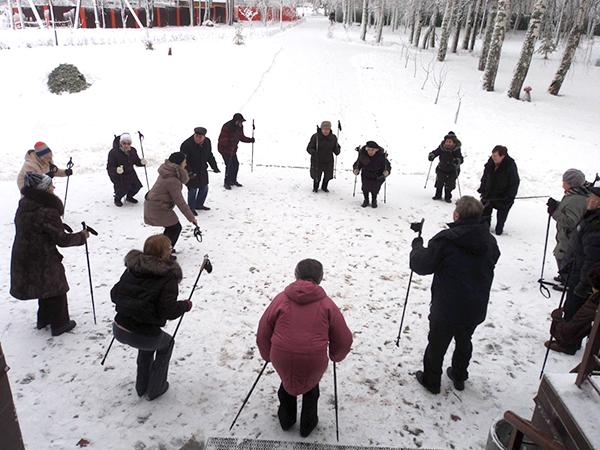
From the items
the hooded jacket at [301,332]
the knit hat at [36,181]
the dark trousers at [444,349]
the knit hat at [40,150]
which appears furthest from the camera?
the knit hat at [40,150]

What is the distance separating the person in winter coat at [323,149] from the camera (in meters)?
9.95

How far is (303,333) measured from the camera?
3.34 metres

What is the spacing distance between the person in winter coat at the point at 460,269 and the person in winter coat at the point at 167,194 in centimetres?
377

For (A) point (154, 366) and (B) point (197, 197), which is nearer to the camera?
(A) point (154, 366)

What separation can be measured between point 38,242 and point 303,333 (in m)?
3.16

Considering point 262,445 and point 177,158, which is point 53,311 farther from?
point 262,445

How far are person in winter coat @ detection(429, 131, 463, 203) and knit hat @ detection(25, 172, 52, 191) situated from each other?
306 inches

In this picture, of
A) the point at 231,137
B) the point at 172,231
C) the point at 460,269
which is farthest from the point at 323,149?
the point at 460,269

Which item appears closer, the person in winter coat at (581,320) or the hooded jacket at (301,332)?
the hooded jacket at (301,332)

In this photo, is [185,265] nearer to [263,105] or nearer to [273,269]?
[273,269]

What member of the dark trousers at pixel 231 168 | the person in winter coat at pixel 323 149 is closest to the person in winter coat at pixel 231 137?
the dark trousers at pixel 231 168

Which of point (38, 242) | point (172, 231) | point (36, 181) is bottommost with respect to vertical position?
point (172, 231)

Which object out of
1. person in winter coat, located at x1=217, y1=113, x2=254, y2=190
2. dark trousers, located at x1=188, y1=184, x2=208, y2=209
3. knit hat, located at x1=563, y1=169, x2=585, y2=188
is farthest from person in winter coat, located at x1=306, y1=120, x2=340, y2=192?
knit hat, located at x1=563, y1=169, x2=585, y2=188

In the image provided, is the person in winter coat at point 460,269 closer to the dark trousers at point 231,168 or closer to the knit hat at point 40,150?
the knit hat at point 40,150
